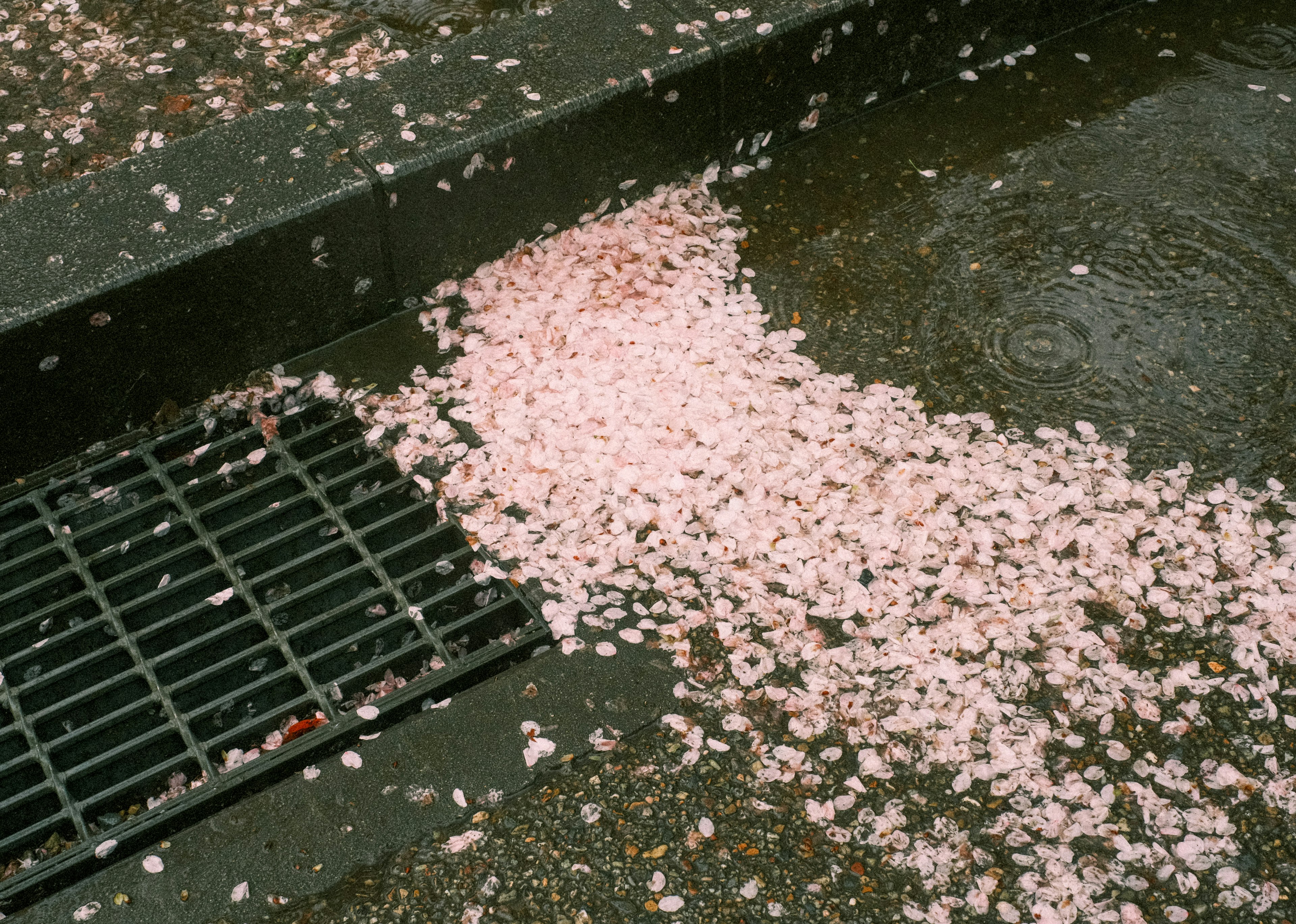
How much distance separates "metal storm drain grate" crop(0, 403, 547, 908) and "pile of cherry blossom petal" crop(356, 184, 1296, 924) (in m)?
0.19

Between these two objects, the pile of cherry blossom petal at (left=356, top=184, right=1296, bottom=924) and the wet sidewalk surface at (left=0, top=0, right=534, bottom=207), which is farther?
the wet sidewalk surface at (left=0, top=0, right=534, bottom=207)

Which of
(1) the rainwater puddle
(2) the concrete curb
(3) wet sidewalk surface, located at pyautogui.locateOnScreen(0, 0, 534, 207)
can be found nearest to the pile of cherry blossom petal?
(1) the rainwater puddle

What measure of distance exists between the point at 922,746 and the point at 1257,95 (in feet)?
10.5

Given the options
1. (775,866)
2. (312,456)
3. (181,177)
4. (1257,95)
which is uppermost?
(181,177)

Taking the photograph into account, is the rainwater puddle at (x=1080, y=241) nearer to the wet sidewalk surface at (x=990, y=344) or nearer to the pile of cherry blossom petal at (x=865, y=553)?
the wet sidewalk surface at (x=990, y=344)

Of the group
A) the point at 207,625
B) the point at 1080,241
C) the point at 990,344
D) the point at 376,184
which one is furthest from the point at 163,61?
the point at 1080,241

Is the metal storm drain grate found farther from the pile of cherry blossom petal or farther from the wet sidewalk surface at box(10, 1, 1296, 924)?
the wet sidewalk surface at box(10, 1, 1296, 924)

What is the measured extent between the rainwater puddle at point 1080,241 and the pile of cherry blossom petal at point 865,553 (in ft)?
0.56

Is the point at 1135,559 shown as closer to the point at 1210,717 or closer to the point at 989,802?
the point at 1210,717

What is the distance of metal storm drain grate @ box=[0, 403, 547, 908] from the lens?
2.74 m

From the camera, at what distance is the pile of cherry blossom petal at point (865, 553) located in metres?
2.65

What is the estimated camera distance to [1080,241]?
3.88 meters

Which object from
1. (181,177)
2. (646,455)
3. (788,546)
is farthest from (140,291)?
(788,546)

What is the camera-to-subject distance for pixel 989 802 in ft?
8.69
